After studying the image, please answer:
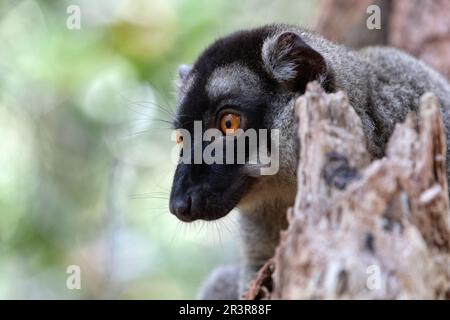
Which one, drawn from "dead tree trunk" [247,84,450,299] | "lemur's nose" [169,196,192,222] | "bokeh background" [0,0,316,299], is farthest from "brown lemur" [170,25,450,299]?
"bokeh background" [0,0,316,299]

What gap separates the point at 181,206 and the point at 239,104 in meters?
0.85

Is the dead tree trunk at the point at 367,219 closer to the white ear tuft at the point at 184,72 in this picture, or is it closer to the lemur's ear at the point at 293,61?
the lemur's ear at the point at 293,61

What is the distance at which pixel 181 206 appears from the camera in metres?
4.48

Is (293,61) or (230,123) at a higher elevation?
(293,61)

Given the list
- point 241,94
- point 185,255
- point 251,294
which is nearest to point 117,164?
point 185,255

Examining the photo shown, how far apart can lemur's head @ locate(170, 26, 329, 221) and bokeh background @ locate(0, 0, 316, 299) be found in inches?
123

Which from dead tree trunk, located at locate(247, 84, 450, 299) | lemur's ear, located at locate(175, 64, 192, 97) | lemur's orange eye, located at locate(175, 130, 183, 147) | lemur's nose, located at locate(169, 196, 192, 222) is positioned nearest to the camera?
dead tree trunk, located at locate(247, 84, 450, 299)

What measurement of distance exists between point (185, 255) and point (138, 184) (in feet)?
6.56

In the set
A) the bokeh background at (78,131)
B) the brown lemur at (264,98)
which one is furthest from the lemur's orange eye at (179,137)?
the bokeh background at (78,131)

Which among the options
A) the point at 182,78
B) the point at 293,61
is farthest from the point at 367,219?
the point at 182,78

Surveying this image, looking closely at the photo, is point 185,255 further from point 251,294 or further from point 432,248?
point 432,248

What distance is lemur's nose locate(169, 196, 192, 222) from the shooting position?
448cm

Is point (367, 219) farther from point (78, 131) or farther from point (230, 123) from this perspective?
point (78, 131)

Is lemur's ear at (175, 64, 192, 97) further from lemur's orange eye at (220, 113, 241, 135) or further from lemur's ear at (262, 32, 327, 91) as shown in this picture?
lemur's ear at (262, 32, 327, 91)
